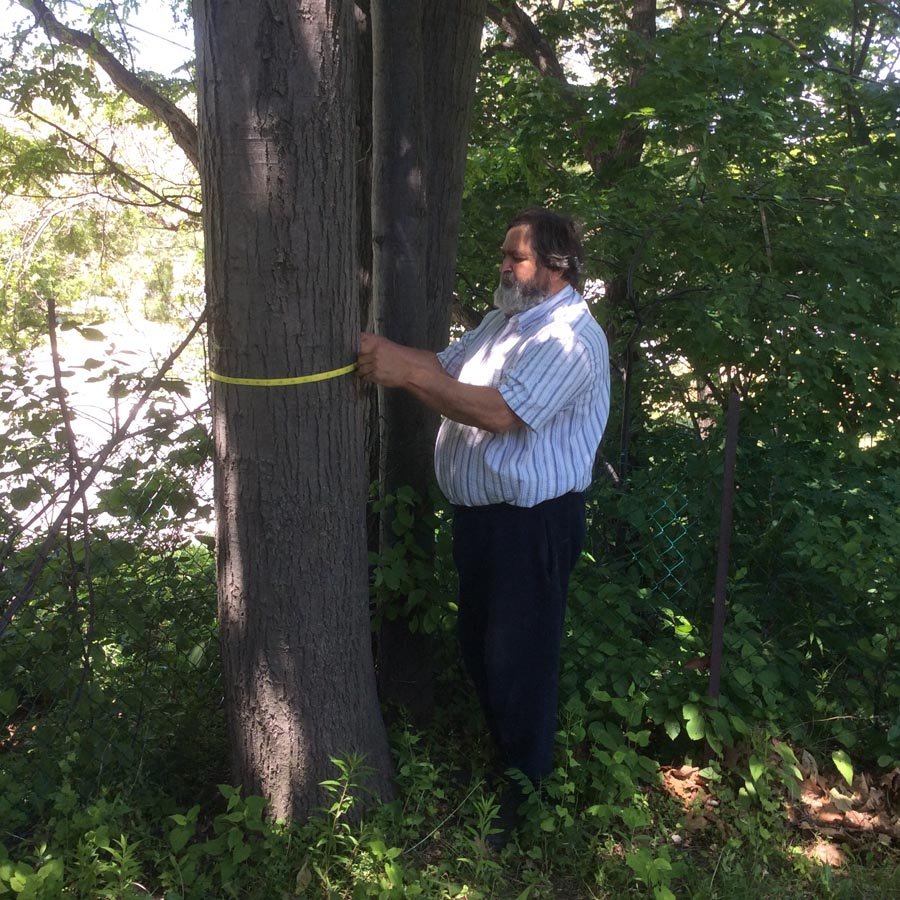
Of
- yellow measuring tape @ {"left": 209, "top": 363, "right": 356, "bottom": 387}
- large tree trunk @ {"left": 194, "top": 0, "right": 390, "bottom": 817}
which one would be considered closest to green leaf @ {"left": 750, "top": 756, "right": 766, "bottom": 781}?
large tree trunk @ {"left": 194, "top": 0, "right": 390, "bottom": 817}

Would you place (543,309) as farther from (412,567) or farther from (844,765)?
(844,765)

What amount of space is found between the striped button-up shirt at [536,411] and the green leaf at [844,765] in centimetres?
148

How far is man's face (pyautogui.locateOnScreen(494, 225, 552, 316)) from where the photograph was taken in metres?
2.95

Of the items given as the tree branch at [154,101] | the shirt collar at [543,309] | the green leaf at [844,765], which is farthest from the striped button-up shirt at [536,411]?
the tree branch at [154,101]

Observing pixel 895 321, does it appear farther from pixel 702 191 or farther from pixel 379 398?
pixel 379 398

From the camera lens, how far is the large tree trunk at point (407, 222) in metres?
3.28

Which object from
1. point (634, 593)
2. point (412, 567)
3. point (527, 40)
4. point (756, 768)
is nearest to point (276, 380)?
point (412, 567)

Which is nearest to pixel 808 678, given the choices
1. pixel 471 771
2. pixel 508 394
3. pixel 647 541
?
pixel 647 541

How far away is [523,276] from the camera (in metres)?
2.96

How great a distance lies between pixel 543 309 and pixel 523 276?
0.13m

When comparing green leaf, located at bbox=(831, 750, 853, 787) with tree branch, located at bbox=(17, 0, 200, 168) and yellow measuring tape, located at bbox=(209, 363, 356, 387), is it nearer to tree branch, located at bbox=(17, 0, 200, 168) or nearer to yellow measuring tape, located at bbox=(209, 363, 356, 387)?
yellow measuring tape, located at bbox=(209, 363, 356, 387)

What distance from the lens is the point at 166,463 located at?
10.1 ft

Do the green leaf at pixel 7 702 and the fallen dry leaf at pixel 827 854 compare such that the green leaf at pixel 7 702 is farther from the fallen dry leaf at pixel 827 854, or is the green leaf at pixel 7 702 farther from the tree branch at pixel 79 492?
the fallen dry leaf at pixel 827 854

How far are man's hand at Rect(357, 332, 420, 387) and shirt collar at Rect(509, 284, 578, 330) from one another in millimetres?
407
